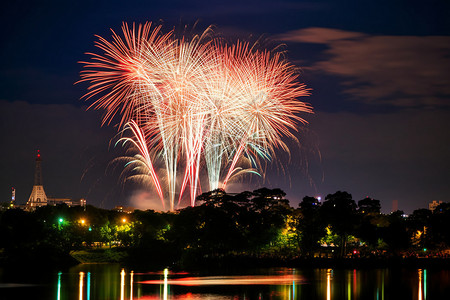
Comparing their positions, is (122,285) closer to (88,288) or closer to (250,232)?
(88,288)

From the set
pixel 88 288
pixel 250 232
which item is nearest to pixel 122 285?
pixel 88 288

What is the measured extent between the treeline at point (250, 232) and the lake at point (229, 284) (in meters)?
9.02

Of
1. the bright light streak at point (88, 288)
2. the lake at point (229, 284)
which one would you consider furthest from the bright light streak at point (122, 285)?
the bright light streak at point (88, 288)

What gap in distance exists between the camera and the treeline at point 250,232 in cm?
7931

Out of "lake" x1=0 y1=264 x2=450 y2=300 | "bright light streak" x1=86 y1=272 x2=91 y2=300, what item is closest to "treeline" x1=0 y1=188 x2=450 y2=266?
"lake" x1=0 y1=264 x2=450 y2=300

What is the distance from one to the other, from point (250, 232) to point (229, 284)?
2434 cm

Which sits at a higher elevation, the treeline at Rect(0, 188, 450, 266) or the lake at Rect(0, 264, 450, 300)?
the treeline at Rect(0, 188, 450, 266)

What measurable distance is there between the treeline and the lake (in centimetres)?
902

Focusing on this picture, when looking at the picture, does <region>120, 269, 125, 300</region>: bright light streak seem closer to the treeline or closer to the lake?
the lake

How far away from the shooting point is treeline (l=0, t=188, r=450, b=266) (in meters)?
79.3

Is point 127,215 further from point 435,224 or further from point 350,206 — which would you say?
point 435,224

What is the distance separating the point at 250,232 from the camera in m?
79.8

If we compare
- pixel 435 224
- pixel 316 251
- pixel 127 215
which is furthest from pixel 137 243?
pixel 435 224

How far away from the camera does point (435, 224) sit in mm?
83375
